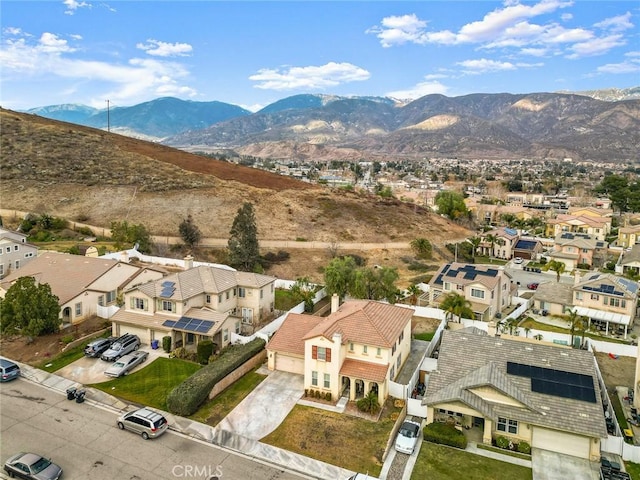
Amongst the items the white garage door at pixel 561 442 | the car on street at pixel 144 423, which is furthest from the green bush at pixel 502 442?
the car on street at pixel 144 423

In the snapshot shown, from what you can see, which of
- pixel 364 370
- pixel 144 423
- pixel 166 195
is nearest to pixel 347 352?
pixel 364 370

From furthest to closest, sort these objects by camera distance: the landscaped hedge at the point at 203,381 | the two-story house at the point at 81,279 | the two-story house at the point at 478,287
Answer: the two-story house at the point at 478,287 < the two-story house at the point at 81,279 < the landscaped hedge at the point at 203,381

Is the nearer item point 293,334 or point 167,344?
point 293,334

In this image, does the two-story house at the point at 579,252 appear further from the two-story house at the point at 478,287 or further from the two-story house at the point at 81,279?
the two-story house at the point at 81,279

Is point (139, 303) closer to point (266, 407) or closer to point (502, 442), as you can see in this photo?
point (266, 407)

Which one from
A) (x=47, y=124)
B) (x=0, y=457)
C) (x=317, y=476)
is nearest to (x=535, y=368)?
(x=317, y=476)

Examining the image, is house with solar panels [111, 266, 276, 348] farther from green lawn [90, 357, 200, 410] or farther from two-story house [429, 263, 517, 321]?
two-story house [429, 263, 517, 321]

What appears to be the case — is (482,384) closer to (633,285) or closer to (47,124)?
(633,285)
